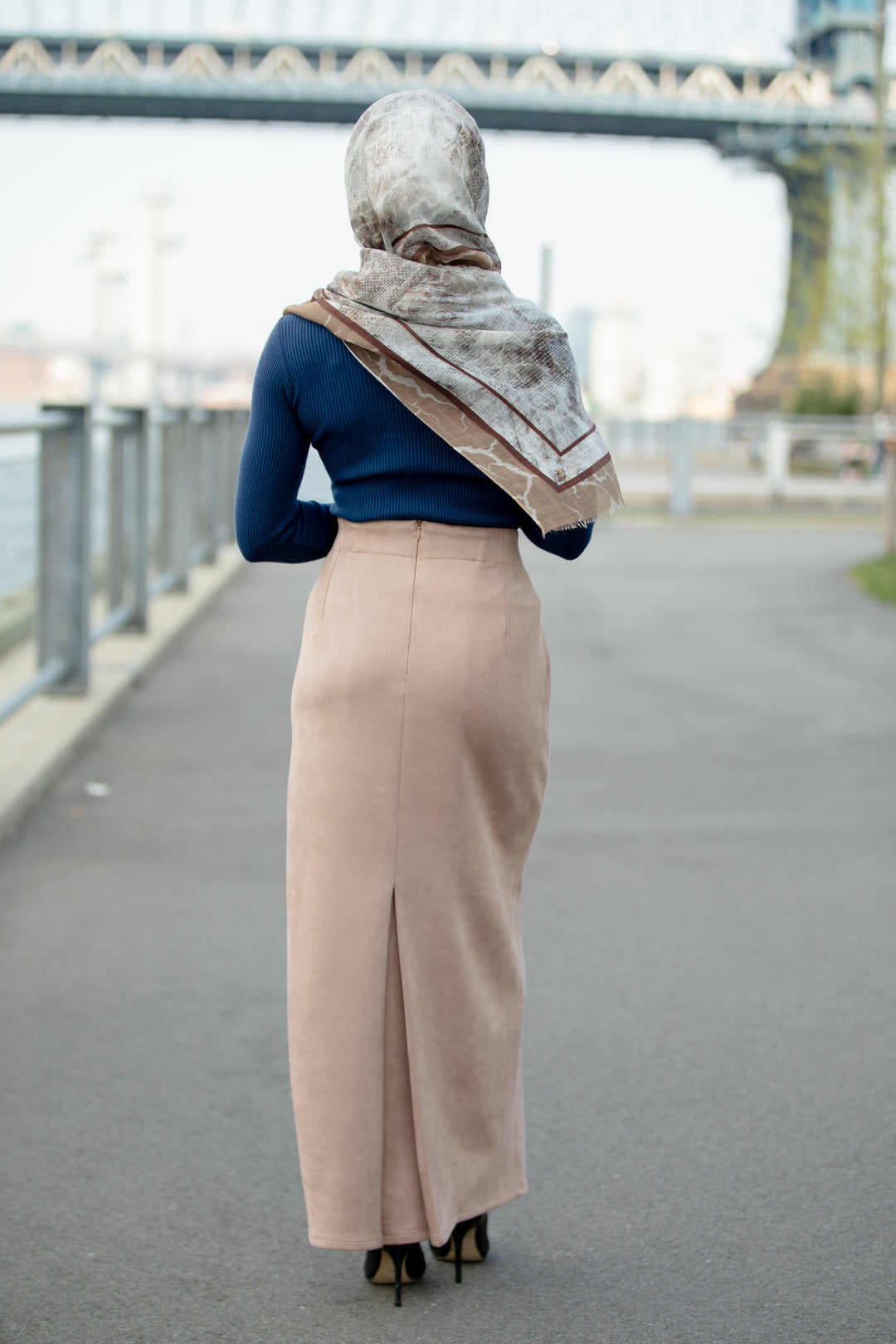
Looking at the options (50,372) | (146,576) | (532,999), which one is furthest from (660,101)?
(532,999)

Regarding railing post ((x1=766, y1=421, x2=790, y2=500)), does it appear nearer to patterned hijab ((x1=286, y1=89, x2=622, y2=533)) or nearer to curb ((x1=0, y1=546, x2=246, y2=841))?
curb ((x1=0, y1=546, x2=246, y2=841))

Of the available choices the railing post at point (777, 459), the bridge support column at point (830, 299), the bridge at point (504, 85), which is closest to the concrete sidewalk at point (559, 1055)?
the railing post at point (777, 459)

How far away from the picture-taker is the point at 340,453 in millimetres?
2475

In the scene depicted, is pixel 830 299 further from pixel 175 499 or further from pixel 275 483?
pixel 275 483

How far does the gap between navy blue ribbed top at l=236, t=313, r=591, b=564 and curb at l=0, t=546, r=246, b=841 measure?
3.22 m

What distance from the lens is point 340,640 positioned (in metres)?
2.48

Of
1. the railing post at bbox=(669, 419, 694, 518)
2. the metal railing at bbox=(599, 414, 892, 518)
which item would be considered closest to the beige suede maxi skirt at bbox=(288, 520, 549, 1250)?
the metal railing at bbox=(599, 414, 892, 518)

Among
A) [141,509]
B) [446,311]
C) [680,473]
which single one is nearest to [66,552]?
[141,509]

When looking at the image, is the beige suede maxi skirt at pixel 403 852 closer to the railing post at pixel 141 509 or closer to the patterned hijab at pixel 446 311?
the patterned hijab at pixel 446 311

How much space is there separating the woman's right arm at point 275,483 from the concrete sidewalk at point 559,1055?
4.06 feet

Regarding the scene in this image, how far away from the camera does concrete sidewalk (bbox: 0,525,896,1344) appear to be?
2.69 meters

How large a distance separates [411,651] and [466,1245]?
1.08 meters

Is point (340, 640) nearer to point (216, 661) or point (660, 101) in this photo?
point (216, 661)

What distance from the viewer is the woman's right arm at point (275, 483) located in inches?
95.3
